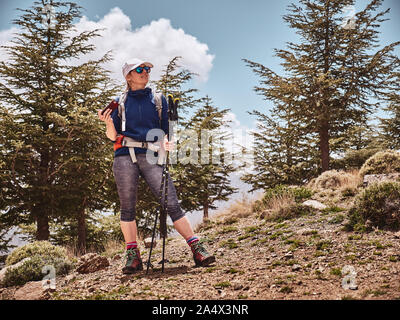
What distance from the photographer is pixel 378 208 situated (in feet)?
17.0

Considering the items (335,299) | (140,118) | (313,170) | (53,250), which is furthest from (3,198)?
(313,170)

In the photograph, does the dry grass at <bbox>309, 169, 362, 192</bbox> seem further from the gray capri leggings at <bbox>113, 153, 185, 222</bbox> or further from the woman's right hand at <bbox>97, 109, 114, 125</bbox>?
the woman's right hand at <bbox>97, 109, 114, 125</bbox>

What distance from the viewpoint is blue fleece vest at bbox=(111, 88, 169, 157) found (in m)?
3.94

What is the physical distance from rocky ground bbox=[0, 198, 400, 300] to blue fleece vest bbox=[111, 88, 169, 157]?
5.61 feet

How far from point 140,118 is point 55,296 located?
2494 millimetres

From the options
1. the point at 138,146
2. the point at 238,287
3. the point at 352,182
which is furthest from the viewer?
the point at 352,182

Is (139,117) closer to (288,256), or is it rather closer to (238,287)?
(238,287)

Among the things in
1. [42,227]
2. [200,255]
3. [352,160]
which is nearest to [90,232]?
[42,227]

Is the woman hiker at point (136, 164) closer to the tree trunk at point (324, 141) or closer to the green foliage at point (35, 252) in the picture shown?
the green foliage at point (35, 252)

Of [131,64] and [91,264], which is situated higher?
[131,64]

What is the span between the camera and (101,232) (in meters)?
13.7

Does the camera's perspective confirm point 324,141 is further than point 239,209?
Yes

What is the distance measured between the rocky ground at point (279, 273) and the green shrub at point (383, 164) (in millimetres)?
4125

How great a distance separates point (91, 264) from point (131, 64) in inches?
143
